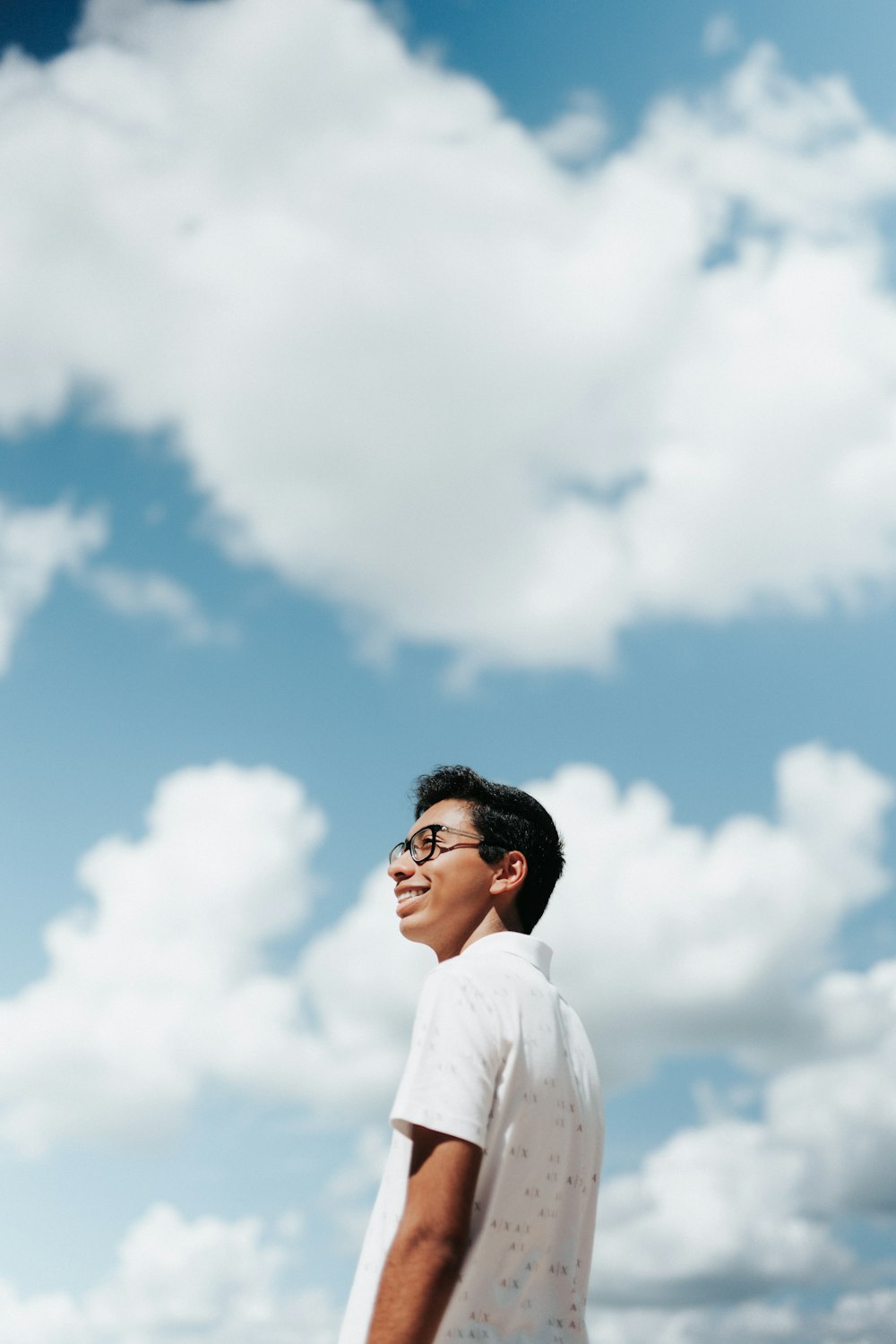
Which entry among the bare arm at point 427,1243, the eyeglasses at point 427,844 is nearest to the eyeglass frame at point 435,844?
the eyeglasses at point 427,844

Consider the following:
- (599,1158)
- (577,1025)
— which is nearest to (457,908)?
(577,1025)

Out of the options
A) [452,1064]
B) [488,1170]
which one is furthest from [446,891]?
[488,1170]

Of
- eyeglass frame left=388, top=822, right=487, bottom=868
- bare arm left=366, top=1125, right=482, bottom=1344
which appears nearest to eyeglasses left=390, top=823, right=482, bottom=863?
eyeglass frame left=388, top=822, right=487, bottom=868

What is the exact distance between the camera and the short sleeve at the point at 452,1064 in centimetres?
380

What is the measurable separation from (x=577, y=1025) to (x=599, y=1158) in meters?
0.49

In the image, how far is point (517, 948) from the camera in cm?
466

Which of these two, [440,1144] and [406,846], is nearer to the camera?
[440,1144]

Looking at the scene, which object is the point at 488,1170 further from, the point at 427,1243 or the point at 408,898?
the point at 408,898

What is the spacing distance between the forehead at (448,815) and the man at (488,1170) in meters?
0.74

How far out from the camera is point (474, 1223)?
3908mm

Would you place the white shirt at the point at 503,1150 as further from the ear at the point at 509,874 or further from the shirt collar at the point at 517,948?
the ear at the point at 509,874

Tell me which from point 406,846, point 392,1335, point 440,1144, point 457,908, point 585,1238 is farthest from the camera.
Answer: point 406,846

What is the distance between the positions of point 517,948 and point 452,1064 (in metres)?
0.82

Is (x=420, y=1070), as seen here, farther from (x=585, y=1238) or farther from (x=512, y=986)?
(x=585, y=1238)
